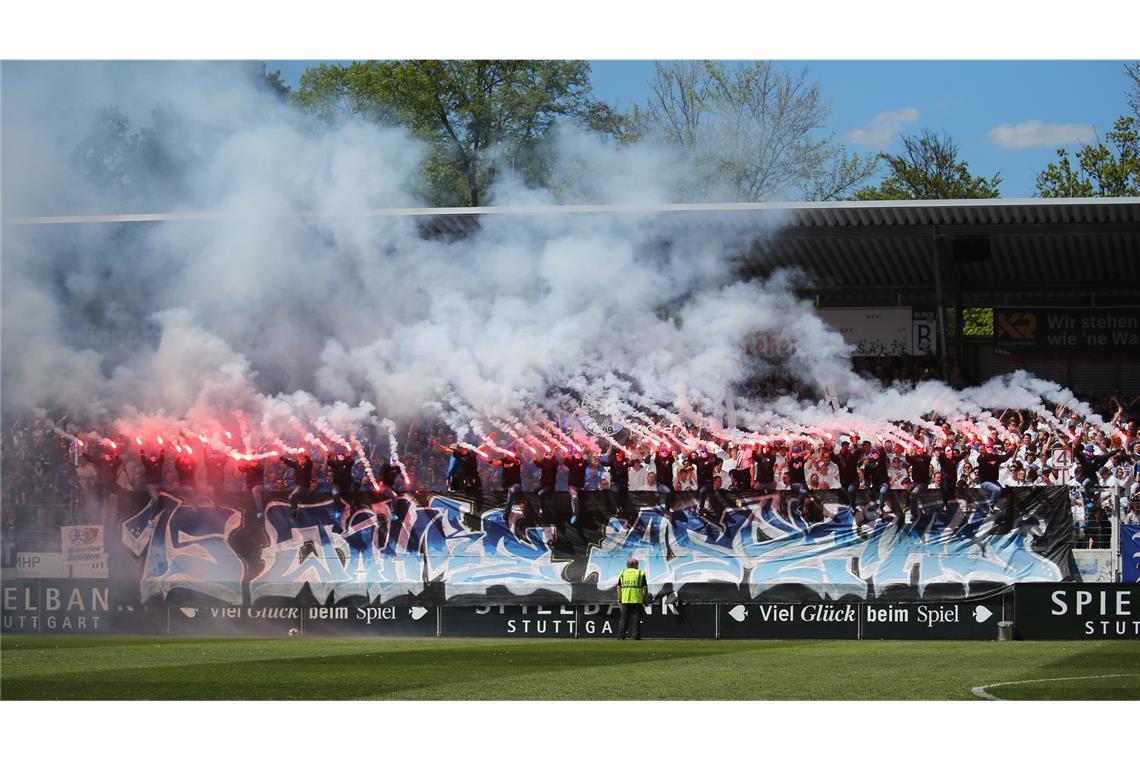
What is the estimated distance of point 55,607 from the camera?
24.0m

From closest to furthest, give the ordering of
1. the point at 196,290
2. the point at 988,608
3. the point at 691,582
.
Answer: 1. the point at 988,608
2. the point at 691,582
3. the point at 196,290

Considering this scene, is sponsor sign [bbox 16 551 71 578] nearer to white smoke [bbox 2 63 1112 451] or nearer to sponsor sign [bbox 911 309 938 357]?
white smoke [bbox 2 63 1112 451]

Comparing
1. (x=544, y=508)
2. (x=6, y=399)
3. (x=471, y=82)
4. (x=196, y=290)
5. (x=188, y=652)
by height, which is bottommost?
(x=188, y=652)

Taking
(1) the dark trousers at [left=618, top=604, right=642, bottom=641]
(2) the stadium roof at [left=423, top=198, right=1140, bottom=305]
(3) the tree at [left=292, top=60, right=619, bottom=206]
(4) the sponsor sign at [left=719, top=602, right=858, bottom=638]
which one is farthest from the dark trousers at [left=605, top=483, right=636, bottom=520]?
(3) the tree at [left=292, top=60, right=619, bottom=206]

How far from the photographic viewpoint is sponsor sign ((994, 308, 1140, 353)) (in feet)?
100

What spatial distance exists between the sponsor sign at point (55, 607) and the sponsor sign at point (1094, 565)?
1456cm

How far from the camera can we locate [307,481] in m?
26.0

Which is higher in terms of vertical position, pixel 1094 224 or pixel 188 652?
pixel 1094 224

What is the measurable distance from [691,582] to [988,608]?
4.39m

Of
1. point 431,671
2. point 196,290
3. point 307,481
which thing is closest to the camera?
point 431,671

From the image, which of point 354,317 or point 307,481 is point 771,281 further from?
point 307,481

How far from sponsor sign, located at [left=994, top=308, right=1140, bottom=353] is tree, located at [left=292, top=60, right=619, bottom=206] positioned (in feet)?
39.8

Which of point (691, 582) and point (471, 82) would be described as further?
point (471, 82)

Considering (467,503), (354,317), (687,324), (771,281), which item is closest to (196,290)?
(354,317)
